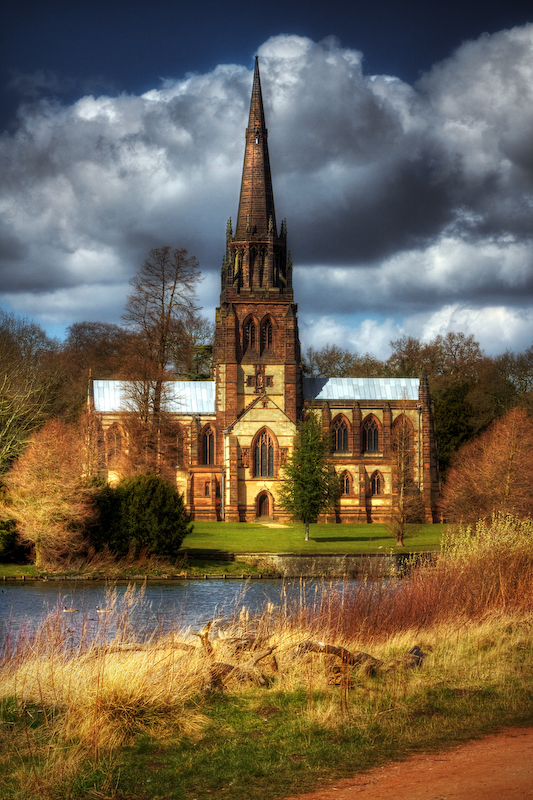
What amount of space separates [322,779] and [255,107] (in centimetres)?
6091

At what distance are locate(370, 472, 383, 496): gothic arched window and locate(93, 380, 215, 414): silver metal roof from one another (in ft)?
39.7

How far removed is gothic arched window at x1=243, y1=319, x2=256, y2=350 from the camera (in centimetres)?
5947

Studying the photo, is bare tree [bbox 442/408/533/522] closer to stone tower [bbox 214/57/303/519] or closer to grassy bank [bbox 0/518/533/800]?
Answer: stone tower [bbox 214/57/303/519]

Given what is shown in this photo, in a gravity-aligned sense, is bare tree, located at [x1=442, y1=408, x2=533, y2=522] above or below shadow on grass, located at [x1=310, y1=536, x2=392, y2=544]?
above

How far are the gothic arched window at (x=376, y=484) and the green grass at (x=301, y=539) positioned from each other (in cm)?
552

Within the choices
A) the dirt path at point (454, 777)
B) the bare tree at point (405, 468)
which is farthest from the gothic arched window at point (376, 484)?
the dirt path at point (454, 777)

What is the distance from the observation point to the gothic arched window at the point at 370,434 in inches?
2377

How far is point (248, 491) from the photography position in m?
56.0

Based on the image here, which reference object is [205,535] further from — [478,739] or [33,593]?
[478,739]

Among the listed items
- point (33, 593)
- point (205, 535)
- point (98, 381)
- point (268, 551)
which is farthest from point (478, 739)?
point (98, 381)

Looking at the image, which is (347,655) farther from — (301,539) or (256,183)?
(256,183)

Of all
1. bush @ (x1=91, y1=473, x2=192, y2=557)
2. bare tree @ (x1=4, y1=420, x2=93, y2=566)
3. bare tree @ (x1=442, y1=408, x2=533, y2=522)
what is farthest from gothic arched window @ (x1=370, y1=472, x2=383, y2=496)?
bare tree @ (x1=4, y1=420, x2=93, y2=566)

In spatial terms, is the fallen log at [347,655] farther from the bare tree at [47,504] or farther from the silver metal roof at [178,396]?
the silver metal roof at [178,396]

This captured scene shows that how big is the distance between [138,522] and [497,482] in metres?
17.3
